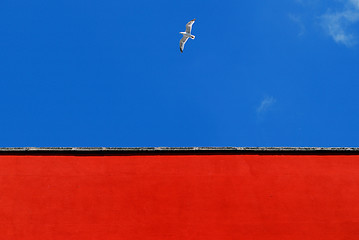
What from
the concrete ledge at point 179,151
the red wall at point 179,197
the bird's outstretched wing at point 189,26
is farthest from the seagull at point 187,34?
the red wall at point 179,197

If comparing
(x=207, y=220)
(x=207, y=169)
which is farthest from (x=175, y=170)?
(x=207, y=220)

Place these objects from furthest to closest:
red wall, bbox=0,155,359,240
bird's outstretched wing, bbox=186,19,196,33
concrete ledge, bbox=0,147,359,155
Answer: bird's outstretched wing, bbox=186,19,196,33 → concrete ledge, bbox=0,147,359,155 → red wall, bbox=0,155,359,240

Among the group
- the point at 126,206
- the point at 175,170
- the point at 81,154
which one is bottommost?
the point at 126,206

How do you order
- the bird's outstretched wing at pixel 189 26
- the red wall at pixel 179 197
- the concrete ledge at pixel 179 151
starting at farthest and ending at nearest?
1. the bird's outstretched wing at pixel 189 26
2. the concrete ledge at pixel 179 151
3. the red wall at pixel 179 197

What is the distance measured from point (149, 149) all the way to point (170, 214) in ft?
5.89

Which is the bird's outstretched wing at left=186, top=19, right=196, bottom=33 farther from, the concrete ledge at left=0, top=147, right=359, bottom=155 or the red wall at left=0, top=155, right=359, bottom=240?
the red wall at left=0, top=155, right=359, bottom=240

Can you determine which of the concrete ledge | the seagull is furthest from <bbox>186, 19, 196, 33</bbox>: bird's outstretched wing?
the concrete ledge

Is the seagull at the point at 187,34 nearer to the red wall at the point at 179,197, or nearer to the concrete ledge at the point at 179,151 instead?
the concrete ledge at the point at 179,151

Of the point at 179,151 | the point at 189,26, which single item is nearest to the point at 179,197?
the point at 179,151

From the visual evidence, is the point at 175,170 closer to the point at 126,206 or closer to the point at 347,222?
the point at 126,206

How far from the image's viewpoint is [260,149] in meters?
8.91

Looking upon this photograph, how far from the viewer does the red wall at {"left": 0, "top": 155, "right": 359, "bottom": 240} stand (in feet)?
25.1

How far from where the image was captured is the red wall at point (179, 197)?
764 centimetres

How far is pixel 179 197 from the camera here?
318 inches
